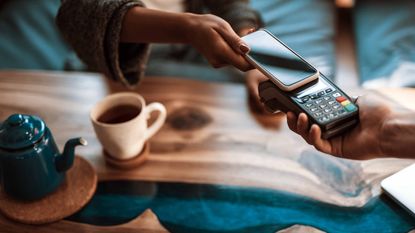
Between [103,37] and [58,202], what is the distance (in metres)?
0.31

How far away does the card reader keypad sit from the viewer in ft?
2.03

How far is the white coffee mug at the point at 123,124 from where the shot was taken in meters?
0.70

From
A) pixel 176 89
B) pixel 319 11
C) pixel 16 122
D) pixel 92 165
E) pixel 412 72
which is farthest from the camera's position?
pixel 319 11

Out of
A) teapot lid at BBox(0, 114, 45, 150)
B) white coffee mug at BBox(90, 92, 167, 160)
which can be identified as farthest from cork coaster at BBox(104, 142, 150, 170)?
teapot lid at BBox(0, 114, 45, 150)

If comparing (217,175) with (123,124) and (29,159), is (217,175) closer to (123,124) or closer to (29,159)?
(123,124)

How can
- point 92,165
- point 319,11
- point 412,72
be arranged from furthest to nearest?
point 319,11
point 412,72
point 92,165

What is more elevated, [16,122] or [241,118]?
[16,122]

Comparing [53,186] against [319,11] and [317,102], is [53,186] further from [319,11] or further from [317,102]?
[319,11]

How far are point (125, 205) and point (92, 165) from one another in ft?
0.35

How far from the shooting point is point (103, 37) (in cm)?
82

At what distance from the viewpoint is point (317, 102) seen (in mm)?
635

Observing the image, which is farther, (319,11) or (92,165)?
(319,11)

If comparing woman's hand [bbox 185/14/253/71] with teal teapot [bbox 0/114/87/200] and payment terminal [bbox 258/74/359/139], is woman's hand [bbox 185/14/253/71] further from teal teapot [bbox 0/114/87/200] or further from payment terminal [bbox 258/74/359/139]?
teal teapot [bbox 0/114/87/200]

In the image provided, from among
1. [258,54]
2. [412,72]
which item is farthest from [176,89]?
[412,72]
